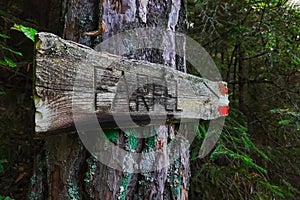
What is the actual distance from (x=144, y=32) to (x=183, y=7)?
307 millimetres

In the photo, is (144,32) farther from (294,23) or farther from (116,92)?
(294,23)

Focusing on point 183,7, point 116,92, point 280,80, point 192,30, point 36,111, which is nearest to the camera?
point 36,111

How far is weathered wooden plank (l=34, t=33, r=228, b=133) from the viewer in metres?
0.94

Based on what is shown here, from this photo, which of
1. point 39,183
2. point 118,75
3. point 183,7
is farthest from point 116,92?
point 183,7

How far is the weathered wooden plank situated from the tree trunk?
116 mm

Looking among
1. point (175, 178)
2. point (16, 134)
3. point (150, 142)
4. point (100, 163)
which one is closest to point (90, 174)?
point (100, 163)

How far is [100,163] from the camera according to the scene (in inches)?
47.5

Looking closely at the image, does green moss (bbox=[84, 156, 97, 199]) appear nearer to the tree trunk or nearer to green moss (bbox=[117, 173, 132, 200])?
the tree trunk

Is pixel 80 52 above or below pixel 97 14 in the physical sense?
below

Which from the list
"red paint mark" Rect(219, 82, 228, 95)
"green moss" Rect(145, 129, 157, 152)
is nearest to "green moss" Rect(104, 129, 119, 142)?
"green moss" Rect(145, 129, 157, 152)

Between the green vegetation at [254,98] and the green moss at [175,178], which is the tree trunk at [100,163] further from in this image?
the green vegetation at [254,98]

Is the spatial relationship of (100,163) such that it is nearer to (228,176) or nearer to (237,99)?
(228,176)

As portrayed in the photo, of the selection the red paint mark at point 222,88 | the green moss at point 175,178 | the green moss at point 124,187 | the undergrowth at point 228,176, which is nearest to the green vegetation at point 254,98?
the undergrowth at point 228,176

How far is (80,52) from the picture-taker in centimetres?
102
